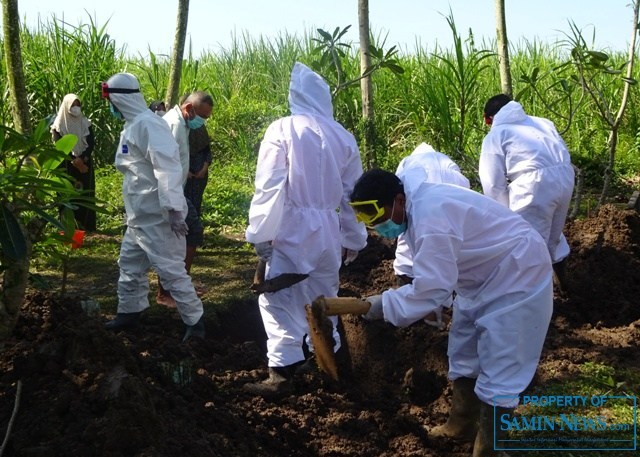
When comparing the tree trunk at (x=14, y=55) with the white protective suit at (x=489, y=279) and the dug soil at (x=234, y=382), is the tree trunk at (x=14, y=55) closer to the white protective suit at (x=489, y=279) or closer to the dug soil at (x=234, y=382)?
the dug soil at (x=234, y=382)

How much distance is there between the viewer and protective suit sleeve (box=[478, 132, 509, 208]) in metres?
6.22

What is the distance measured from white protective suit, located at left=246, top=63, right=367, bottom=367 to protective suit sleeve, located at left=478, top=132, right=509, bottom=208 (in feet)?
5.49

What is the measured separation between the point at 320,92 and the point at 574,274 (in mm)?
3089

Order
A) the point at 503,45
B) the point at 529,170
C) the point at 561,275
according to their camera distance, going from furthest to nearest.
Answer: the point at 503,45 → the point at 561,275 → the point at 529,170

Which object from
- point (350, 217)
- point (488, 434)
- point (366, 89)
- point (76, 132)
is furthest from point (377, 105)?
point (488, 434)

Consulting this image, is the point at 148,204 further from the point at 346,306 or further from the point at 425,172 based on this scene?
the point at 346,306

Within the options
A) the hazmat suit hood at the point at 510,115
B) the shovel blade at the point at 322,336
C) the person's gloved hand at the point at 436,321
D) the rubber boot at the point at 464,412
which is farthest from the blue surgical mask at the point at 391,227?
the hazmat suit hood at the point at 510,115

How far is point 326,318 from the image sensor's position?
408 centimetres

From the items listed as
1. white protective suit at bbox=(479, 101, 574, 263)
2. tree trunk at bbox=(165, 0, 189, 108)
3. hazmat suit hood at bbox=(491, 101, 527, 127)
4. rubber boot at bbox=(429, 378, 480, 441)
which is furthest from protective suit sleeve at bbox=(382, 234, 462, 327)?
tree trunk at bbox=(165, 0, 189, 108)

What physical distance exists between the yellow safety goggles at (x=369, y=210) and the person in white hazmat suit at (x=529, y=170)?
2.82 meters

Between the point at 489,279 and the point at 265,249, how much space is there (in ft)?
5.47

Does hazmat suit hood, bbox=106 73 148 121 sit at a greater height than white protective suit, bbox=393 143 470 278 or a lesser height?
greater

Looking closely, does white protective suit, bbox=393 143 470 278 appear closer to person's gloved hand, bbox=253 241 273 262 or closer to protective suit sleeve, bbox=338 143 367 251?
protective suit sleeve, bbox=338 143 367 251

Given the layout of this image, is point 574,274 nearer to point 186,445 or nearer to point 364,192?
point 364,192
